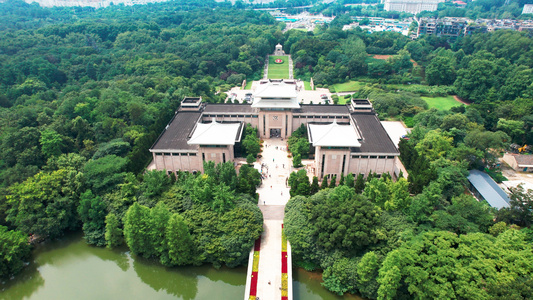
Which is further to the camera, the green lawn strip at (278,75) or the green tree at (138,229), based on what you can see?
the green lawn strip at (278,75)

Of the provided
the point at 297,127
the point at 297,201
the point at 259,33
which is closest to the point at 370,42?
the point at 259,33

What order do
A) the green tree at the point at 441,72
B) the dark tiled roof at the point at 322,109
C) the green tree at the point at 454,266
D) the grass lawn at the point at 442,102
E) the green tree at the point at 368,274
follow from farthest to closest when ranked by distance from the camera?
the green tree at the point at 441,72 < the grass lawn at the point at 442,102 < the dark tiled roof at the point at 322,109 < the green tree at the point at 368,274 < the green tree at the point at 454,266

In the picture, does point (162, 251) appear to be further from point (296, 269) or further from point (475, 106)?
point (475, 106)

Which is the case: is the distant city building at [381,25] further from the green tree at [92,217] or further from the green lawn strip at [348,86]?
the green tree at [92,217]

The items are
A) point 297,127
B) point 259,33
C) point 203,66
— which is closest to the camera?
point 297,127

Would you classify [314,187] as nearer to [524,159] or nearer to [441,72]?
[524,159]

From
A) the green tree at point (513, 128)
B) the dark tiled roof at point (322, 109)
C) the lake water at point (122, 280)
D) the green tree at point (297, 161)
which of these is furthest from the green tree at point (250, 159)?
the green tree at point (513, 128)

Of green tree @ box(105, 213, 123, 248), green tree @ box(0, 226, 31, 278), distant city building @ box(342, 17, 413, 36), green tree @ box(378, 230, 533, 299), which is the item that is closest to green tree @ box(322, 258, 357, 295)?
green tree @ box(378, 230, 533, 299)
